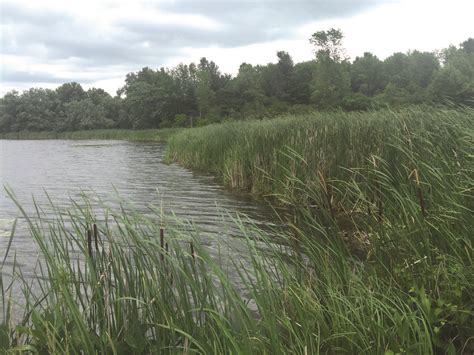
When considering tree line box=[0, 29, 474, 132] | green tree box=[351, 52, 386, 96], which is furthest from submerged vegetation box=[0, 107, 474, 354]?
green tree box=[351, 52, 386, 96]

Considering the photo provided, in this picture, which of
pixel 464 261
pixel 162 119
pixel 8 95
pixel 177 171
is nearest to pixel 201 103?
pixel 162 119

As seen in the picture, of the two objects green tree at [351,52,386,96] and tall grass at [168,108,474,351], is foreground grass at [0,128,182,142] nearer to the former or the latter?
tall grass at [168,108,474,351]

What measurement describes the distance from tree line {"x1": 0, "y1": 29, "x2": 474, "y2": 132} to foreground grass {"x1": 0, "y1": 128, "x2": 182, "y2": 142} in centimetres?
978

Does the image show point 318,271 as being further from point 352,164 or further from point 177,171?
point 177,171

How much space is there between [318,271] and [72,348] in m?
1.77

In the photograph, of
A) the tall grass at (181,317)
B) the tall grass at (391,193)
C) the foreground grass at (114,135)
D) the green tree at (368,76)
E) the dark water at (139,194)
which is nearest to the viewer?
the tall grass at (181,317)

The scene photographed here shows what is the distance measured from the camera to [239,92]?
3406 inches

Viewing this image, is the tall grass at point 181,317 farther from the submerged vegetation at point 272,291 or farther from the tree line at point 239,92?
the tree line at point 239,92

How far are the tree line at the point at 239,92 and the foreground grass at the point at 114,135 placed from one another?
9.78m

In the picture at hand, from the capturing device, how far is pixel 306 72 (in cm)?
9156

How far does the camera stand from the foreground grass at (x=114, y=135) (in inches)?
2313

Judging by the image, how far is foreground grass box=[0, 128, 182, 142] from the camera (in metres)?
58.8

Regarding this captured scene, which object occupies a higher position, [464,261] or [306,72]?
[306,72]

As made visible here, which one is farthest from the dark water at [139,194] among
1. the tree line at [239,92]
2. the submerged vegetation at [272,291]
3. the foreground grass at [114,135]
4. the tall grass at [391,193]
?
the tree line at [239,92]
